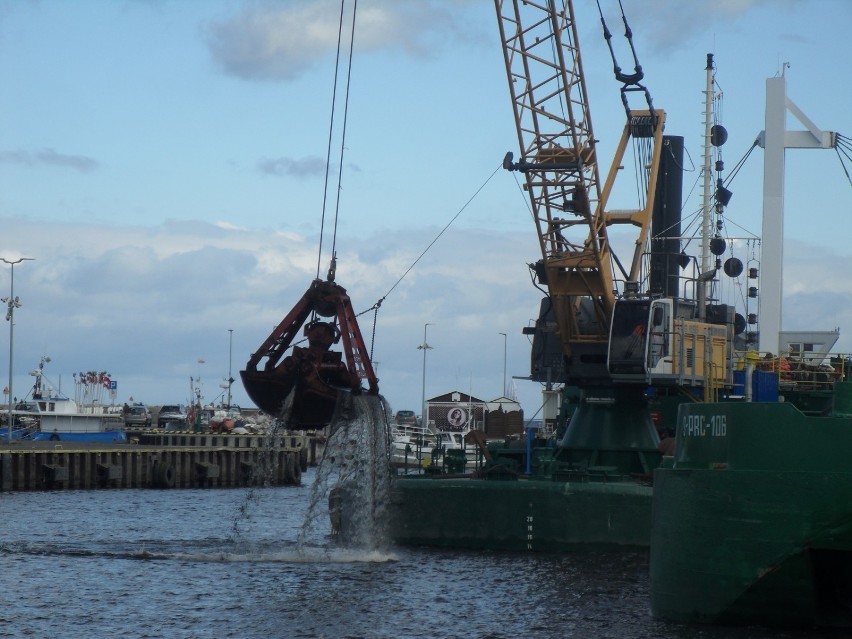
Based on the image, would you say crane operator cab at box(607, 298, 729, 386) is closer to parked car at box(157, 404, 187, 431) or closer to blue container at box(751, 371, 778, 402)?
blue container at box(751, 371, 778, 402)

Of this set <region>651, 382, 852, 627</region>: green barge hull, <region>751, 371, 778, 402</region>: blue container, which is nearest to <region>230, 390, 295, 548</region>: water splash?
<region>751, 371, 778, 402</region>: blue container

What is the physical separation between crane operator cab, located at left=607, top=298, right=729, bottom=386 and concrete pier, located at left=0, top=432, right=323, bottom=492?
21.3 m

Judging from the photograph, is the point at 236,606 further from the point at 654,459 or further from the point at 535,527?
the point at 654,459

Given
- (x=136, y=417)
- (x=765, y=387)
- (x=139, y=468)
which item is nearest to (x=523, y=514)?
(x=765, y=387)

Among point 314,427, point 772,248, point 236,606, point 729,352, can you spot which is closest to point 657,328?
point 729,352

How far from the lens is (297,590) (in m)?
26.4

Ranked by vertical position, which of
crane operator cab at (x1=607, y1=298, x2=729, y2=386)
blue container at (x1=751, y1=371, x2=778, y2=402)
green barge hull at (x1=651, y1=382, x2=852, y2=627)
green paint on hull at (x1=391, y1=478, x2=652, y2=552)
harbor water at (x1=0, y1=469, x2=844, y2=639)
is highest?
crane operator cab at (x1=607, y1=298, x2=729, y2=386)

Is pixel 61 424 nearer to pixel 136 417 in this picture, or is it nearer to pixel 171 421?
pixel 171 421

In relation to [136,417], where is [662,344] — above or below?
above

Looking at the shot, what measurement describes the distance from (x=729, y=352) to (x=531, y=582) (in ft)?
32.4

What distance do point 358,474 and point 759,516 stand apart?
59.9 feet

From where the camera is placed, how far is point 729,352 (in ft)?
112

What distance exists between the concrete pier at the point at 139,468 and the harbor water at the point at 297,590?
17.5 metres

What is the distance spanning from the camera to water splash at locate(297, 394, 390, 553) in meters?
25.6
